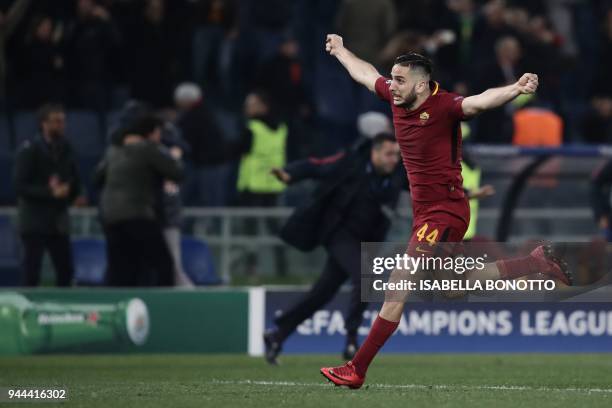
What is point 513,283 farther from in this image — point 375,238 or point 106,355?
point 106,355

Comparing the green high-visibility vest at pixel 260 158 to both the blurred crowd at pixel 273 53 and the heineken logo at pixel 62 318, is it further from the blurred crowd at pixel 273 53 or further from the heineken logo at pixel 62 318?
the heineken logo at pixel 62 318

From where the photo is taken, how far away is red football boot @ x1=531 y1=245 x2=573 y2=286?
11.0 meters

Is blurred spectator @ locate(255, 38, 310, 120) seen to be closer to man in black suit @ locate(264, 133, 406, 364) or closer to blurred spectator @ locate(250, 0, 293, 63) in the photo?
blurred spectator @ locate(250, 0, 293, 63)

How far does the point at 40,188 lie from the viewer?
16.5m

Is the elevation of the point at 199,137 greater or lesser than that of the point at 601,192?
greater

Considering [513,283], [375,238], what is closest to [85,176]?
[375,238]

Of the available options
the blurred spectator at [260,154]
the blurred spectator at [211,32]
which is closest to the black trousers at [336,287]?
the blurred spectator at [260,154]

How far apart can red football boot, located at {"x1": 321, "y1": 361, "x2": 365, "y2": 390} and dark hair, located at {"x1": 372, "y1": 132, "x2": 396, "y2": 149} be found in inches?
136

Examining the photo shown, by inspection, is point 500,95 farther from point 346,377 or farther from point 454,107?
point 346,377

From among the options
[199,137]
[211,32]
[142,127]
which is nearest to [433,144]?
[142,127]

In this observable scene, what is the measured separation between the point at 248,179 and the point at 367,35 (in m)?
2.51

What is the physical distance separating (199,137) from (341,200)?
5.48 m

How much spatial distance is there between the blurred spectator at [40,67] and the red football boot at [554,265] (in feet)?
33.0

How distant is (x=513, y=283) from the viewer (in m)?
12.0
